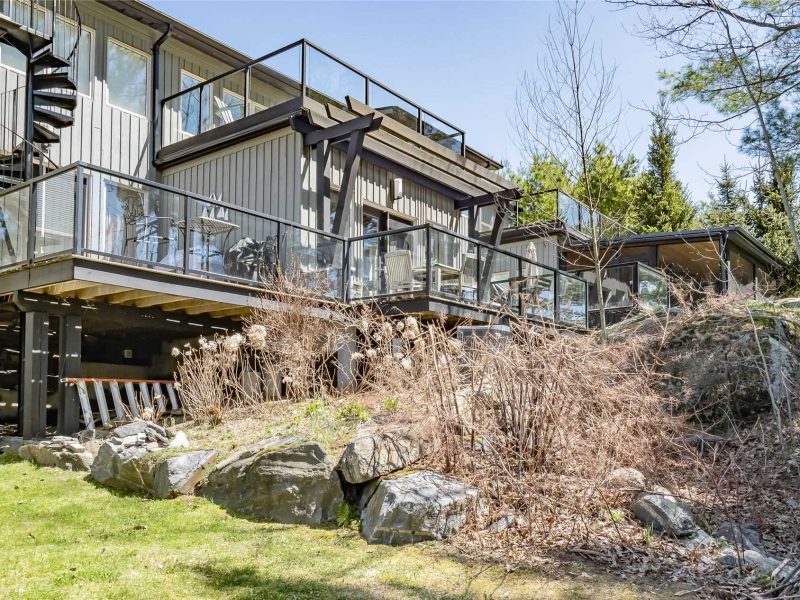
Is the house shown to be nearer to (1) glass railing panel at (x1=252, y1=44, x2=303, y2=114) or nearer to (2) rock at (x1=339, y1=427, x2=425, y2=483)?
(1) glass railing panel at (x1=252, y1=44, x2=303, y2=114)

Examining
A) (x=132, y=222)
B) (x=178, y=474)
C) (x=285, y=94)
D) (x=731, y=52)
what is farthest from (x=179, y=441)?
(x=285, y=94)

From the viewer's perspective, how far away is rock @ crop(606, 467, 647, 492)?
595 cm

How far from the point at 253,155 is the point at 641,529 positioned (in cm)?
1017

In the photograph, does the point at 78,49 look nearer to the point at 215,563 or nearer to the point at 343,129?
the point at 343,129

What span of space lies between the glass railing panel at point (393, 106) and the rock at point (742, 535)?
33.6ft

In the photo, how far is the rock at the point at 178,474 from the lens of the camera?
682cm

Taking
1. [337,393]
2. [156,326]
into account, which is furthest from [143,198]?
[337,393]

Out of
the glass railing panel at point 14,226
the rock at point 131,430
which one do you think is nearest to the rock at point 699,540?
the rock at point 131,430

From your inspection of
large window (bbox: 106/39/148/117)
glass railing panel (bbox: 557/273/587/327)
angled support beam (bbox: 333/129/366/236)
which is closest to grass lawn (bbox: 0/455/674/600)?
angled support beam (bbox: 333/129/366/236)

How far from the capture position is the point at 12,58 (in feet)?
41.0

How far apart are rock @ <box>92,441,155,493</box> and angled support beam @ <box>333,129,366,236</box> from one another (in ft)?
19.8

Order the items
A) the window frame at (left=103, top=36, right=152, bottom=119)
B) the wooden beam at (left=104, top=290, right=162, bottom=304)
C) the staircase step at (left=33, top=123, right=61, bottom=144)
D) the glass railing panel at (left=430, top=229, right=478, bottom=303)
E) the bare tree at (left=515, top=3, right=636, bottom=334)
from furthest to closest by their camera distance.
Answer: the window frame at (left=103, top=36, right=152, bottom=119), the staircase step at (left=33, top=123, right=61, bottom=144), the glass railing panel at (left=430, top=229, right=478, bottom=303), the bare tree at (left=515, top=3, right=636, bottom=334), the wooden beam at (left=104, top=290, right=162, bottom=304)

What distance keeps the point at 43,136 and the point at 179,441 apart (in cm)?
698

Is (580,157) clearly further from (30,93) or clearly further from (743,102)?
(30,93)
